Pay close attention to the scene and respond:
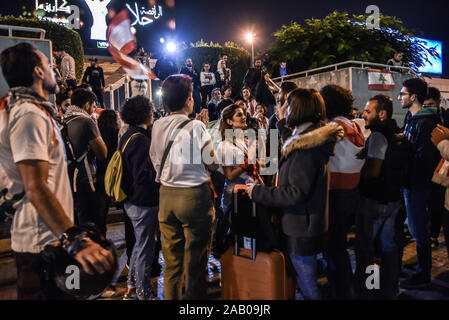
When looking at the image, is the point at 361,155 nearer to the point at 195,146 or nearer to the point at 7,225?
the point at 195,146

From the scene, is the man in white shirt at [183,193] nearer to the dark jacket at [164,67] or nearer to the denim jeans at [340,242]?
the denim jeans at [340,242]

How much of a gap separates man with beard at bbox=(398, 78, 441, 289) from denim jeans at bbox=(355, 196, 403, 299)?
2.73 feet

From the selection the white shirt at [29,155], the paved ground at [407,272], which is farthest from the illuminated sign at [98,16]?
the white shirt at [29,155]

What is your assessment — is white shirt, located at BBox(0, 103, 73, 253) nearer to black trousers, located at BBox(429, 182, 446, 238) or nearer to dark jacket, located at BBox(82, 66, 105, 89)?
black trousers, located at BBox(429, 182, 446, 238)

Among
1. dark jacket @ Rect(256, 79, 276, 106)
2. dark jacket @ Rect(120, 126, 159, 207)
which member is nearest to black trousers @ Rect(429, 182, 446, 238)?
dark jacket @ Rect(120, 126, 159, 207)

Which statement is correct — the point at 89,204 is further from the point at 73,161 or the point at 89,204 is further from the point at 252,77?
the point at 252,77


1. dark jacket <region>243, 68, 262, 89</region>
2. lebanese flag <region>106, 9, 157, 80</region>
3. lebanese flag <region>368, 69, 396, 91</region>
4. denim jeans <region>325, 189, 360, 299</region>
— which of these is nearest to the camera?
denim jeans <region>325, 189, 360, 299</region>

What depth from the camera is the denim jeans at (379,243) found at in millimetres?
3150

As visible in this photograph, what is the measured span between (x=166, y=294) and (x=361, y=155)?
216 centimetres

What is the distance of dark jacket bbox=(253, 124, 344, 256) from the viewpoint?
8.13 feet

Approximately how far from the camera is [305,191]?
2449 millimetres

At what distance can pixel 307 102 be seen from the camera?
2.67 metres

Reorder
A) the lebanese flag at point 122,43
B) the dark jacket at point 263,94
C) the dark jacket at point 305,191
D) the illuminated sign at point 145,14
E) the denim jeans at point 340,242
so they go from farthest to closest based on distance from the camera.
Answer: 1. the illuminated sign at point 145,14
2. the dark jacket at point 263,94
3. the lebanese flag at point 122,43
4. the denim jeans at point 340,242
5. the dark jacket at point 305,191

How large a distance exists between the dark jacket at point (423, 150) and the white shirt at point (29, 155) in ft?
11.9
